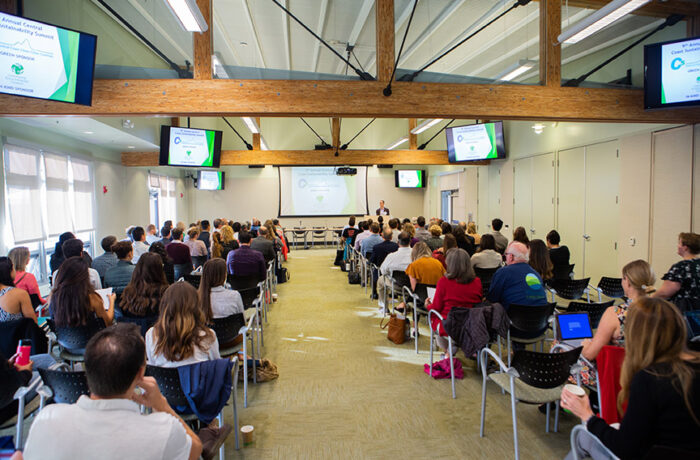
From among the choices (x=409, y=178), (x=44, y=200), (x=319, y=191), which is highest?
(x=409, y=178)

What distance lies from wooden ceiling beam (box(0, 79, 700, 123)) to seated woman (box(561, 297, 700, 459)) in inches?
148

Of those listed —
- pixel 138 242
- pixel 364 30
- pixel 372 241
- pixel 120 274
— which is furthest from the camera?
pixel 364 30

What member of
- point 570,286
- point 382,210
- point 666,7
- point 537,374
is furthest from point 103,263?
point 382,210

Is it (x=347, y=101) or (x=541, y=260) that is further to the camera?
(x=347, y=101)

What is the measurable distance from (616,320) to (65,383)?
9.80 ft

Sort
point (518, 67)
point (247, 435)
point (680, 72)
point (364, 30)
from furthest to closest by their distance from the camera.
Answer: point (364, 30)
point (518, 67)
point (680, 72)
point (247, 435)

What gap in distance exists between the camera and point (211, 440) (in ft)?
6.01

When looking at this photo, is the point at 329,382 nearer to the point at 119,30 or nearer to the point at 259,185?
the point at 119,30

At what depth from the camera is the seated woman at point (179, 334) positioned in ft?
7.12

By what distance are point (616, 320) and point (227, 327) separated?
8.57 feet

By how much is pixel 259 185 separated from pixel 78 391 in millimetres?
13397

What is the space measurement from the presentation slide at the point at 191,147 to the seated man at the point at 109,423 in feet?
22.0

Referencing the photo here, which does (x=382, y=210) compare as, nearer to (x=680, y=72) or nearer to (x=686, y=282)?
(x=680, y=72)

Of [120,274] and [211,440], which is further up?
[120,274]
